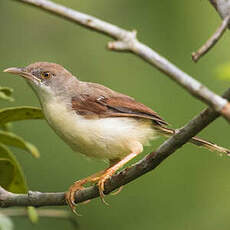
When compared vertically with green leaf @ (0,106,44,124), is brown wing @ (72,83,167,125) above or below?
above

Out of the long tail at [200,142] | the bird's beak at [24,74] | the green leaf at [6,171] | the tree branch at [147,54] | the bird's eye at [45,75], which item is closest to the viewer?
the tree branch at [147,54]

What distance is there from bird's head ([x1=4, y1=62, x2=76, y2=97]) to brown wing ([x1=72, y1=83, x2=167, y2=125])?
0.21 meters

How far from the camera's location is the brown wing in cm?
467

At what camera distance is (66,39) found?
27.1 ft

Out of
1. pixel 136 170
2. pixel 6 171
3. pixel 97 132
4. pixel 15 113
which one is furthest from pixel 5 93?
pixel 136 170

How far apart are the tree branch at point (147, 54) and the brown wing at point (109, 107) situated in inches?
90.6

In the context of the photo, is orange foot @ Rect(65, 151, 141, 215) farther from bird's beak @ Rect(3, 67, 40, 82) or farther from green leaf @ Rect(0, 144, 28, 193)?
bird's beak @ Rect(3, 67, 40, 82)

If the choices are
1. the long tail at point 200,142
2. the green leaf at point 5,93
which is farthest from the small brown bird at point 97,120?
the green leaf at point 5,93

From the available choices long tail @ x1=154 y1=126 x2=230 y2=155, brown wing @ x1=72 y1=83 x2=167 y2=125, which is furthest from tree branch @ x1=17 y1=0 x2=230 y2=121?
brown wing @ x1=72 y1=83 x2=167 y2=125

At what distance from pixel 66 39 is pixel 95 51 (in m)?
0.47

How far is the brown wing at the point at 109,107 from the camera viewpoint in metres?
4.67

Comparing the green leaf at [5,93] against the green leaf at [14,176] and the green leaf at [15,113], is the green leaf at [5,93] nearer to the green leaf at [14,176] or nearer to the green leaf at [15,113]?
the green leaf at [15,113]

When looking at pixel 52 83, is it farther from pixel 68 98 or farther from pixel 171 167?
pixel 171 167

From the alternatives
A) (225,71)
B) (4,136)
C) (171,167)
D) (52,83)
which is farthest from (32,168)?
(225,71)
